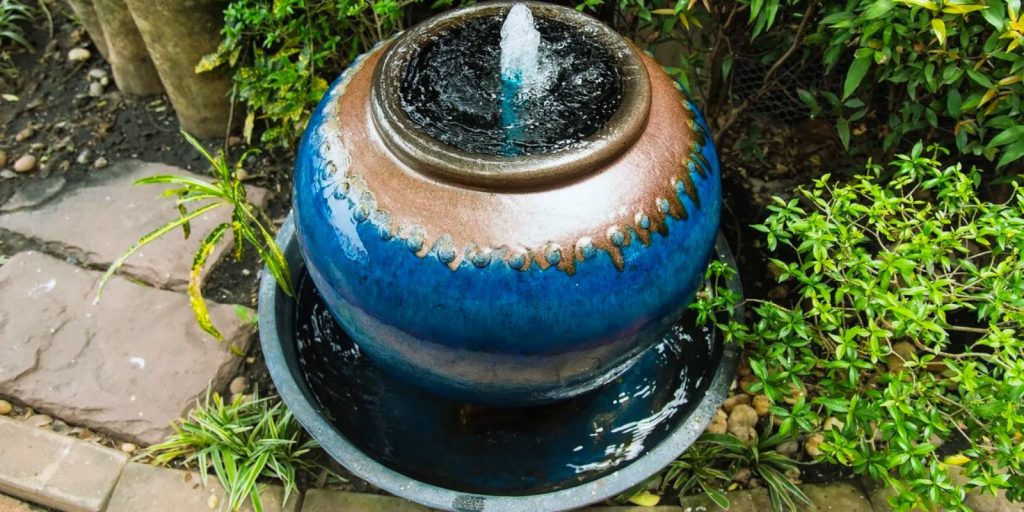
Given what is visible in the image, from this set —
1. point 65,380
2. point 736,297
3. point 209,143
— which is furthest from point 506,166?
point 209,143

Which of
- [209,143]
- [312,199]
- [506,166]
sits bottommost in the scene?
[209,143]

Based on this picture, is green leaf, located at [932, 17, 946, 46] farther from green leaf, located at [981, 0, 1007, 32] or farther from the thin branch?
the thin branch

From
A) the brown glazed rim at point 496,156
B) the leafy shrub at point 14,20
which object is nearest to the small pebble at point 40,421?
the brown glazed rim at point 496,156

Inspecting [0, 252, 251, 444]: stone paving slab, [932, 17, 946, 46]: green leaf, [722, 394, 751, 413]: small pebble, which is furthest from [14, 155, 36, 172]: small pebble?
[932, 17, 946, 46]: green leaf

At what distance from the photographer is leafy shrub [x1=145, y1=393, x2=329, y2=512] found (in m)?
2.09

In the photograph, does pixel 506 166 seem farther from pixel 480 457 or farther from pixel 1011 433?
pixel 1011 433

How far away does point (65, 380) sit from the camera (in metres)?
2.35

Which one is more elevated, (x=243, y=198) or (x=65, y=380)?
(x=243, y=198)

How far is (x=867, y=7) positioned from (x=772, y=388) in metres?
0.97

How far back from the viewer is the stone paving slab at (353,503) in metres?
2.04

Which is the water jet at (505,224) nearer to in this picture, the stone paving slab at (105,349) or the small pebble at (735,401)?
the small pebble at (735,401)

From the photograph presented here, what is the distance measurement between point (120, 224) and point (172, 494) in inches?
44.6

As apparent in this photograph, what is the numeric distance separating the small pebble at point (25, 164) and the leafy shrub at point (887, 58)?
230 centimetres

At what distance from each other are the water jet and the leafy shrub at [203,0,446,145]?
929mm
